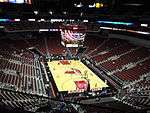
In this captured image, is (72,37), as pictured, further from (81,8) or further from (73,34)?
(81,8)

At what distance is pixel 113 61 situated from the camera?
101ft

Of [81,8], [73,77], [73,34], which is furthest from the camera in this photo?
[81,8]

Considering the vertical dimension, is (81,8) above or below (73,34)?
above

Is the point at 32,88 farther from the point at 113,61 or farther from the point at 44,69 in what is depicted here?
the point at 113,61

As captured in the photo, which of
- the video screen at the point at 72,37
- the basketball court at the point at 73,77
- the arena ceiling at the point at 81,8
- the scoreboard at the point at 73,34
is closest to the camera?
the basketball court at the point at 73,77

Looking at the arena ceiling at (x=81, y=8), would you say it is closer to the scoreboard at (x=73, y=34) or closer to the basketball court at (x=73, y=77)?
the basketball court at (x=73, y=77)

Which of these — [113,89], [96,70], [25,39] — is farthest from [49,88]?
[25,39]

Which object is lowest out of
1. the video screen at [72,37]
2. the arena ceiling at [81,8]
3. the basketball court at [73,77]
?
the basketball court at [73,77]

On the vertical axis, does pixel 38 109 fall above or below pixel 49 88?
above

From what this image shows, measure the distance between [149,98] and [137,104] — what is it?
191cm

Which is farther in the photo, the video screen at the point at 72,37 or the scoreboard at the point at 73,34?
the video screen at the point at 72,37

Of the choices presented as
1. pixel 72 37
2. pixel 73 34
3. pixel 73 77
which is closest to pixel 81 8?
pixel 72 37

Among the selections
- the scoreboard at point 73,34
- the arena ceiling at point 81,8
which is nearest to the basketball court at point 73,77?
the scoreboard at point 73,34

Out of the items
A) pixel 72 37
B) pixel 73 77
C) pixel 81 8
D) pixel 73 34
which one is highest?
pixel 81 8
